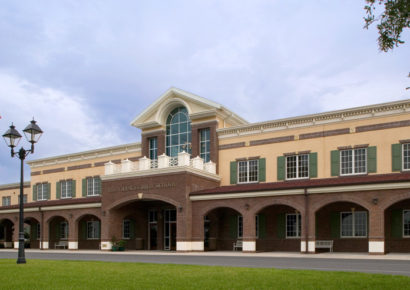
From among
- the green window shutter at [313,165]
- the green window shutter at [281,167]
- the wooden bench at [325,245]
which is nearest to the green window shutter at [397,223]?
the wooden bench at [325,245]

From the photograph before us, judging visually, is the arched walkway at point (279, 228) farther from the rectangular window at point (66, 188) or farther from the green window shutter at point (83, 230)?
the rectangular window at point (66, 188)

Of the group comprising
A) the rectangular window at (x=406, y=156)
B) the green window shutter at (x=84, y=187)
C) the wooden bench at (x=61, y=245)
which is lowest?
the wooden bench at (x=61, y=245)

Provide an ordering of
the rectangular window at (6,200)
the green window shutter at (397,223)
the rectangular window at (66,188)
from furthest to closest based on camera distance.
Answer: the rectangular window at (6,200)
the rectangular window at (66,188)
the green window shutter at (397,223)

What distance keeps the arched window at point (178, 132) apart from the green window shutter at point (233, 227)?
6.30 m

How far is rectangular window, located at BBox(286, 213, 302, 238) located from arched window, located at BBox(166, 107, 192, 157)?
30.7 ft

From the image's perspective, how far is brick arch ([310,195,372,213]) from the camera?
2445cm

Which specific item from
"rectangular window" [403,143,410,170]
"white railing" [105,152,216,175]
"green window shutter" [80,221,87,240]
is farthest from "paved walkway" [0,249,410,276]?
"green window shutter" [80,221,87,240]

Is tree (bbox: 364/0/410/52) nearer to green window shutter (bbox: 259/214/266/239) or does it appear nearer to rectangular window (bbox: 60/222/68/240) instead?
green window shutter (bbox: 259/214/266/239)

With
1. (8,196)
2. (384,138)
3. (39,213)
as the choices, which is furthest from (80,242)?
(384,138)

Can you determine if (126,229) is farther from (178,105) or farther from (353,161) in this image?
(353,161)

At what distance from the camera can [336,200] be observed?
25.4 meters

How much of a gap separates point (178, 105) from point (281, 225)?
40.0 feet

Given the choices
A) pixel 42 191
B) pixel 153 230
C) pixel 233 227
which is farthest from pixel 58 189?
pixel 233 227

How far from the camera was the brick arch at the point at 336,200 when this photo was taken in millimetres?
24445
